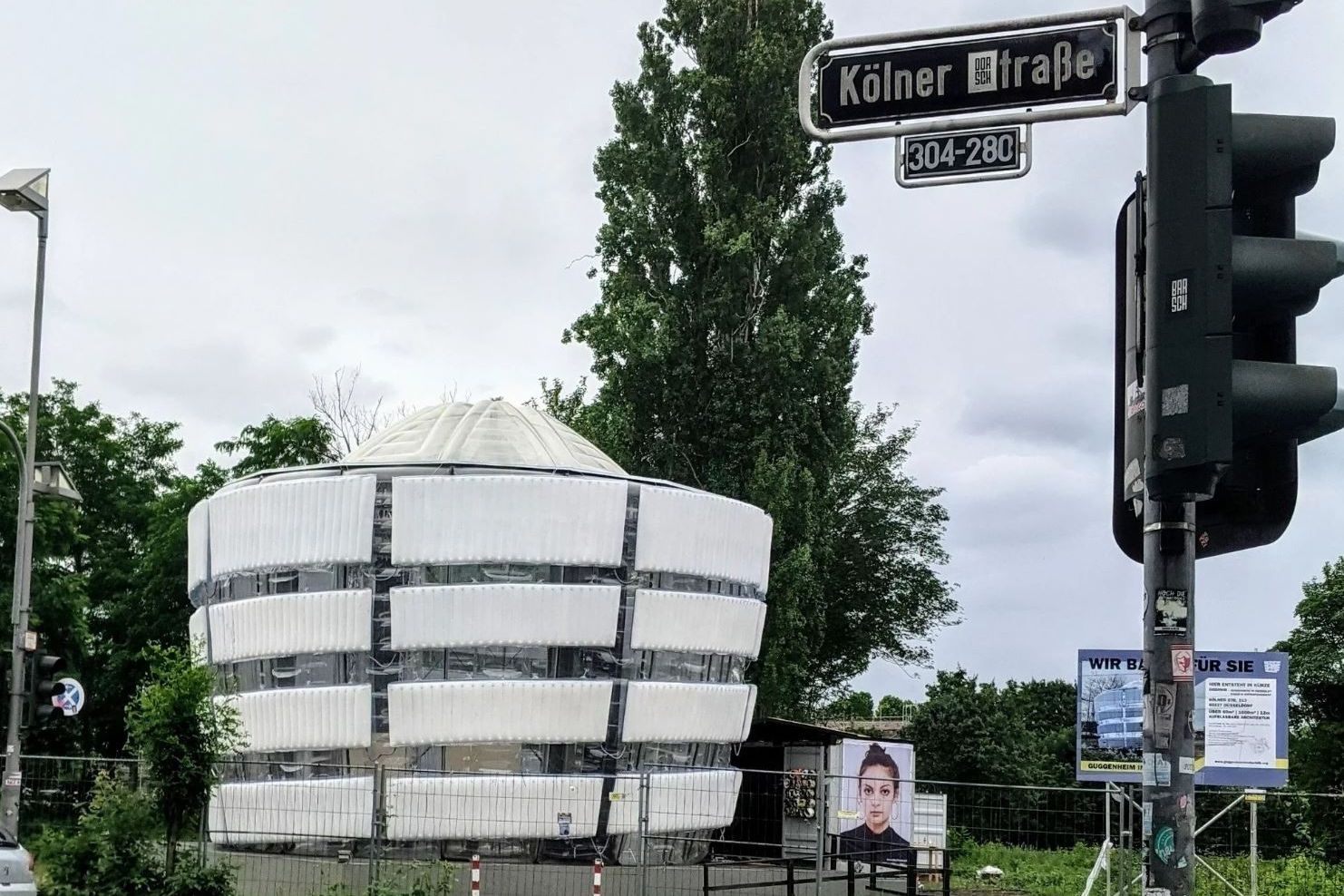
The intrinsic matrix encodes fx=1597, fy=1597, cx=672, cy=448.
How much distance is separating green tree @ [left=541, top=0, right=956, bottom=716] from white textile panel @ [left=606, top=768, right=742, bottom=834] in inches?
507

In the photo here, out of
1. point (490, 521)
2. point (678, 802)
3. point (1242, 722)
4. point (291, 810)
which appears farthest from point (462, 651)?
point (1242, 722)

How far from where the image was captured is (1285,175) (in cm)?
452

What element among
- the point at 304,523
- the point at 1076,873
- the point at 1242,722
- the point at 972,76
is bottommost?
the point at 1076,873

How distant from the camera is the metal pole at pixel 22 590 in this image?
2153 centimetres

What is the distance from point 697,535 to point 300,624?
6645mm

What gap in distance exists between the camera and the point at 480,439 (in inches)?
1131

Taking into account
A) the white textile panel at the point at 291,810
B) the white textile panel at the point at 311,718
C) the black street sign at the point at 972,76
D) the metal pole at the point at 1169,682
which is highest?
the black street sign at the point at 972,76

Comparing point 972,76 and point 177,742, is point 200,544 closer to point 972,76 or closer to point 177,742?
point 177,742

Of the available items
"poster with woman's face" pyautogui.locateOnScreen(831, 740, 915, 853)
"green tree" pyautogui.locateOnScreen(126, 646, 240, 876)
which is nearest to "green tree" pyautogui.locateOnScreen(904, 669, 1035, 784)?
"poster with woman's face" pyautogui.locateOnScreen(831, 740, 915, 853)

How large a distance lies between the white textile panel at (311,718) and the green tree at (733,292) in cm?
1713

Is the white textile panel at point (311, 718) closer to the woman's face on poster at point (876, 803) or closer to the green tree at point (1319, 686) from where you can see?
the woman's face on poster at point (876, 803)

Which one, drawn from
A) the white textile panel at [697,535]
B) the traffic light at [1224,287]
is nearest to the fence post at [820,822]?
the white textile panel at [697,535]

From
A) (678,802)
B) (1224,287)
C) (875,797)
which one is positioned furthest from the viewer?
(875,797)

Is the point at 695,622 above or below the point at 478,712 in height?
above
